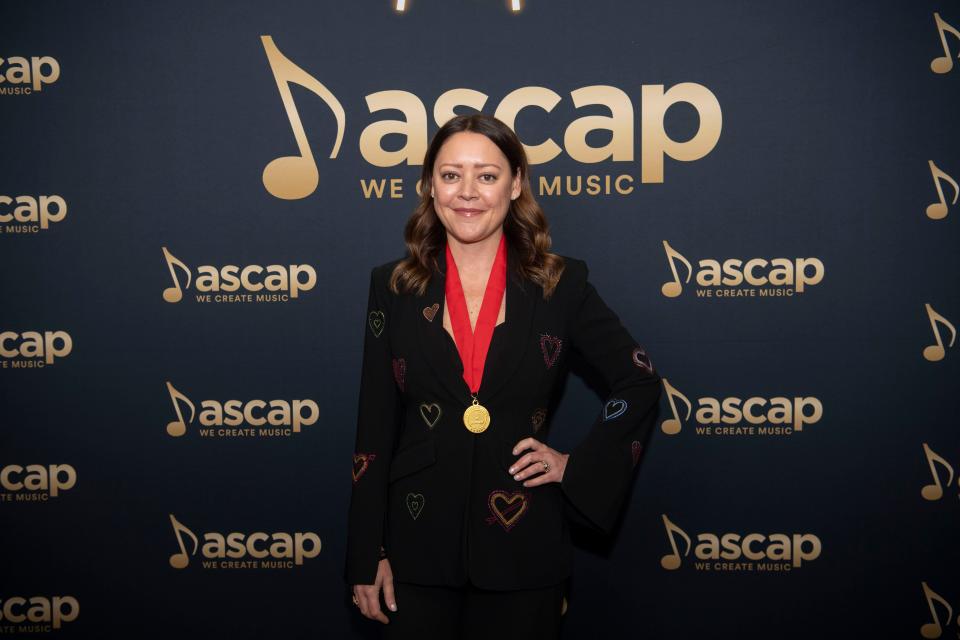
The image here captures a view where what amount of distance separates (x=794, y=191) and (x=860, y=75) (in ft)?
1.47

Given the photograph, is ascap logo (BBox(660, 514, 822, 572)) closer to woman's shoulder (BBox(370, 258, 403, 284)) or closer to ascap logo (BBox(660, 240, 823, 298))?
ascap logo (BBox(660, 240, 823, 298))

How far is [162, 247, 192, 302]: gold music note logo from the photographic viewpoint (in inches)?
104

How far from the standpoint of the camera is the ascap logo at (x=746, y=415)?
257 cm

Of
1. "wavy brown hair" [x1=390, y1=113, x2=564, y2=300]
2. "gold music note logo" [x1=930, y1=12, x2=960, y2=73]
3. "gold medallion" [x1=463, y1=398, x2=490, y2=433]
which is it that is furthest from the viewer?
"gold music note logo" [x1=930, y1=12, x2=960, y2=73]

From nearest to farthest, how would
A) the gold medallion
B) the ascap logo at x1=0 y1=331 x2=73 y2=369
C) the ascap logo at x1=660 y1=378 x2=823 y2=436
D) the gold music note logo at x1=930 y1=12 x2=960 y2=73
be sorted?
the gold medallion
the gold music note logo at x1=930 y1=12 x2=960 y2=73
the ascap logo at x1=660 y1=378 x2=823 y2=436
the ascap logo at x1=0 y1=331 x2=73 y2=369

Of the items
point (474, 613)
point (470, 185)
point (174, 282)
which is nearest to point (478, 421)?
point (474, 613)

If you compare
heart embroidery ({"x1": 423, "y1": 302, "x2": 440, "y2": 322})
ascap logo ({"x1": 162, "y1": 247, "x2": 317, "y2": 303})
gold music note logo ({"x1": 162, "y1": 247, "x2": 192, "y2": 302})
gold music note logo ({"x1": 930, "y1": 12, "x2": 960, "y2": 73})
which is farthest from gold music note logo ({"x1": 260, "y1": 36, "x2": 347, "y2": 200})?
gold music note logo ({"x1": 930, "y1": 12, "x2": 960, "y2": 73})

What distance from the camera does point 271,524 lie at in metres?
2.70

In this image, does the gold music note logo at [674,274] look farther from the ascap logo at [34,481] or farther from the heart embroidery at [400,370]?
the ascap logo at [34,481]

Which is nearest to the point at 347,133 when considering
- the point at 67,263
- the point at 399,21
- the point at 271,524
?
the point at 399,21

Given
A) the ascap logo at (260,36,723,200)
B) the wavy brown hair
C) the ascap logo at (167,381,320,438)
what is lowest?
the ascap logo at (167,381,320,438)

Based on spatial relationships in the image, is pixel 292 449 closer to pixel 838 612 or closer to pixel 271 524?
pixel 271 524

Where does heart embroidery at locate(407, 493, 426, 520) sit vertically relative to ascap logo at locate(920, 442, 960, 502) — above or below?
above

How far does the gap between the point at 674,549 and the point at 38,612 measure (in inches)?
94.7
